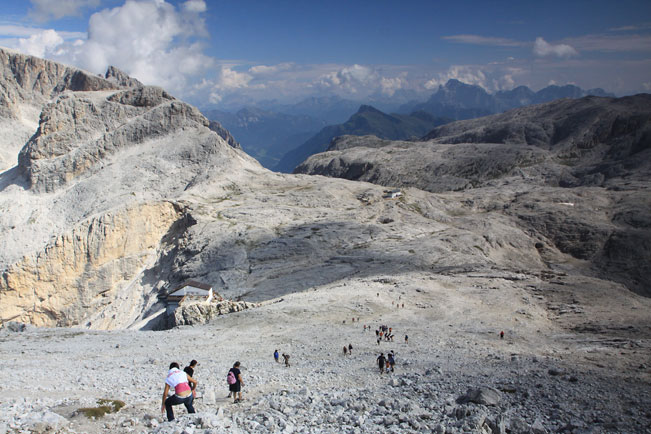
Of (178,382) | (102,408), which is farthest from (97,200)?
(178,382)

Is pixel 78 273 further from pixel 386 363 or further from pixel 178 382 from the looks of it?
pixel 178 382

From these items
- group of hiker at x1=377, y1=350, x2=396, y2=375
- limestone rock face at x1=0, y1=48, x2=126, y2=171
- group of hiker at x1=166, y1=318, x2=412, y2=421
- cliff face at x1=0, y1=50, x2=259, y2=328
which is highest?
limestone rock face at x1=0, y1=48, x2=126, y2=171

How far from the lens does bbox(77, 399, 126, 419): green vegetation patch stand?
15.7m

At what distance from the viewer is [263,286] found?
5878 cm

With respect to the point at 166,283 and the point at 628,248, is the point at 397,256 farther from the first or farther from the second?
the point at 628,248

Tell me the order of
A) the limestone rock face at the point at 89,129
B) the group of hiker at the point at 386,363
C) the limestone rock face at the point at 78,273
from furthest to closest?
1. the limestone rock face at the point at 89,129
2. the limestone rock face at the point at 78,273
3. the group of hiker at the point at 386,363

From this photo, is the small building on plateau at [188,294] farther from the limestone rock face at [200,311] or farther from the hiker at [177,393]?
the hiker at [177,393]

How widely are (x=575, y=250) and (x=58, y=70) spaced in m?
→ 174

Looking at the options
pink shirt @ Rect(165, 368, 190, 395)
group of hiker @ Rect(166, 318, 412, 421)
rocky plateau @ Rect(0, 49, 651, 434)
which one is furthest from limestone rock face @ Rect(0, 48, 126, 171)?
pink shirt @ Rect(165, 368, 190, 395)

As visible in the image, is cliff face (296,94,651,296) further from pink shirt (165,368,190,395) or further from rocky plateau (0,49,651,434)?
pink shirt (165,368,190,395)

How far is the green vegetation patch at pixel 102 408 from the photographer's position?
15.7 metres

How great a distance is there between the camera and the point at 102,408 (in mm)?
16312

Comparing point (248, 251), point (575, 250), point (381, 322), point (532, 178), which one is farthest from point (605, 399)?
point (532, 178)

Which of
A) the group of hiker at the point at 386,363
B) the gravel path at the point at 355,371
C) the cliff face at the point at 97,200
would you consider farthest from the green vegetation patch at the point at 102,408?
the cliff face at the point at 97,200
